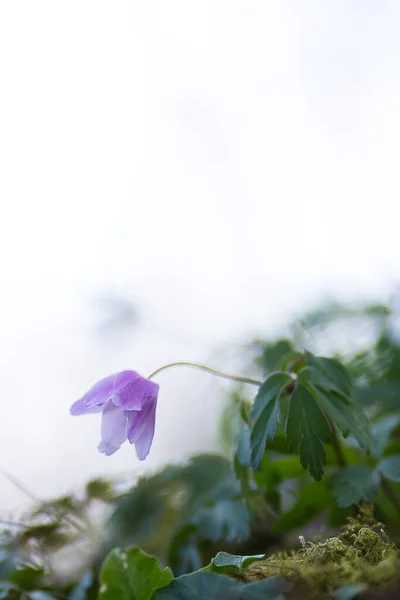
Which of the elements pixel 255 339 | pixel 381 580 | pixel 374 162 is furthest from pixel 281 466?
pixel 374 162

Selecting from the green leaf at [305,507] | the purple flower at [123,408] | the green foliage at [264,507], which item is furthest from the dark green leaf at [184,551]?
the purple flower at [123,408]

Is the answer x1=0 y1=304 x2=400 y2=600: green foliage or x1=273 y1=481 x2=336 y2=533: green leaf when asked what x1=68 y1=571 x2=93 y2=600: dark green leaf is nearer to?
x1=0 y1=304 x2=400 y2=600: green foliage

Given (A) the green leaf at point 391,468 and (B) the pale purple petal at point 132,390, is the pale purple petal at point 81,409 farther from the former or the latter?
(A) the green leaf at point 391,468

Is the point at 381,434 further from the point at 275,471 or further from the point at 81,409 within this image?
the point at 81,409

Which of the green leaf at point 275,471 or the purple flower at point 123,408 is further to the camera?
the green leaf at point 275,471

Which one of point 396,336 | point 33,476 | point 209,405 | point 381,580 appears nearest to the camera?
point 381,580

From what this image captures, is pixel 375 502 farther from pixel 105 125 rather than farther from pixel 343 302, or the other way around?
pixel 105 125

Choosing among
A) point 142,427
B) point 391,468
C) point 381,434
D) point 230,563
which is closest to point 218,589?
point 230,563

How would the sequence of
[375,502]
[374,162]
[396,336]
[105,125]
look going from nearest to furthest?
[375,502], [396,336], [374,162], [105,125]
